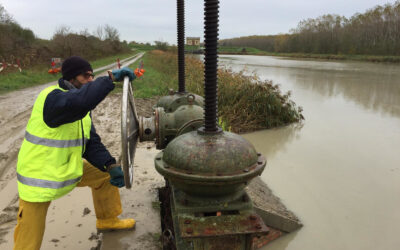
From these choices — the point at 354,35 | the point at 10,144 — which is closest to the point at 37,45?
the point at 10,144

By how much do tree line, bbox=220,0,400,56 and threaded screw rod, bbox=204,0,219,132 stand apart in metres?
40.9

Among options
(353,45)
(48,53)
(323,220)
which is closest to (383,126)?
(323,220)

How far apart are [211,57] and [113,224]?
5.93 feet

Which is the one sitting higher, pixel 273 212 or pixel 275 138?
pixel 273 212

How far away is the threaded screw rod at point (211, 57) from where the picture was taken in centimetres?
167

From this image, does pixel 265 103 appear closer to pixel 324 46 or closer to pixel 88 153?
pixel 88 153

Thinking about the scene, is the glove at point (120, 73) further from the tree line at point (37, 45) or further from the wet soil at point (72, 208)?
the tree line at point (37, 45)

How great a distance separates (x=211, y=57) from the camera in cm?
172

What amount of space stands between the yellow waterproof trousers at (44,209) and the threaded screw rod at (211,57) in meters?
1.15

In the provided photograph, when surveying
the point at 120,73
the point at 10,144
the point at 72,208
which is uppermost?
the point at 120,73

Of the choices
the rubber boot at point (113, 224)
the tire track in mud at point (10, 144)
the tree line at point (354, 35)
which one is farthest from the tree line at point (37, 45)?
the tree line at point (354, 35)

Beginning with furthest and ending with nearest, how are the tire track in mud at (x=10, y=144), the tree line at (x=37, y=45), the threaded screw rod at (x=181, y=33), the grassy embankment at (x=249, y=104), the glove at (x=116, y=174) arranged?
the tree line at (x=37, y=45) → the grassy embankment at (x=249, y=104) → the tire track in mud at (x=10, y=144) → the threaded screw rod at (x=181, y=33) → the glove at (x=116, y=174)

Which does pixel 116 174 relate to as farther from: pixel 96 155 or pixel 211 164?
pixel 211 164

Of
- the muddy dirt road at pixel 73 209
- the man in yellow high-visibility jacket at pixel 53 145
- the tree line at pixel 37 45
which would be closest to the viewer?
the man in yellow high-visibility jacket at pixel 53 145
